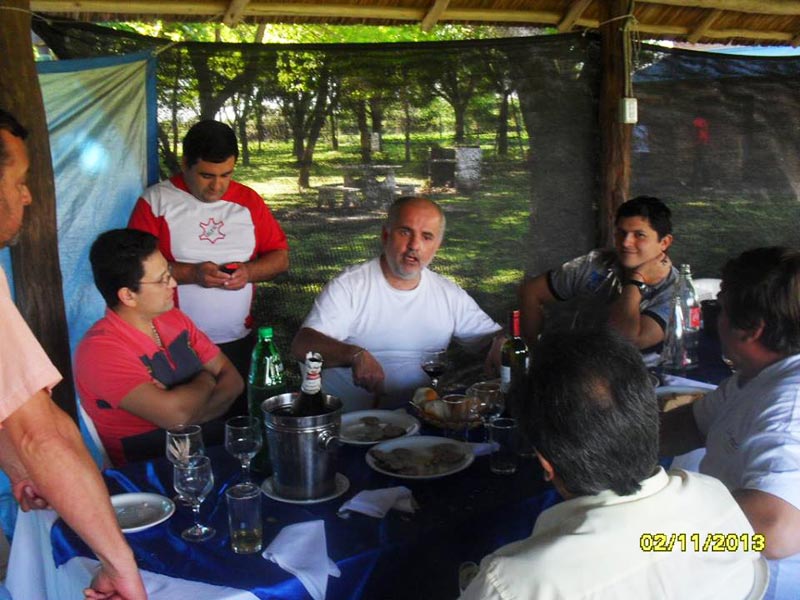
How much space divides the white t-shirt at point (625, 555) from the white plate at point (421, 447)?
2.24 feet

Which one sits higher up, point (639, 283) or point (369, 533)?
point (639, 283)

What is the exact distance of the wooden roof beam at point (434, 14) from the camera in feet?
14.6

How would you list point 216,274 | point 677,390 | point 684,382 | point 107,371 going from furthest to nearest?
1. point 216,274
2. point 684,382
3. point 677,390
4. point 107,371

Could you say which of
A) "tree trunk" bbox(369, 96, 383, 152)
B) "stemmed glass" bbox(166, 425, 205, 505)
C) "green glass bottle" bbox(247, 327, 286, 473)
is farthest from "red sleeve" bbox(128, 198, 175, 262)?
"stemmed glass" bbox(166, 425, 205, 505)

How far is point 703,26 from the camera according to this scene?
208 inches

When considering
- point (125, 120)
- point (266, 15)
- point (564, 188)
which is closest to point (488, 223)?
point (564, 188)

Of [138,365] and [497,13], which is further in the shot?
[497,13]

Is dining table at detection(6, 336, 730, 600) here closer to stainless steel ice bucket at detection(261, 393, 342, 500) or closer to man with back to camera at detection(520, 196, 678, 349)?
stainless steel ice bucket at detection(261, 393, 342, 500)

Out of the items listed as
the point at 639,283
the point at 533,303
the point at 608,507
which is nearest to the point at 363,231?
the point at 533,303

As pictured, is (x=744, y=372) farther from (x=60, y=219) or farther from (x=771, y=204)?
(x=771, y=204)

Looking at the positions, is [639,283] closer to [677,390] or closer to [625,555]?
[677,390]

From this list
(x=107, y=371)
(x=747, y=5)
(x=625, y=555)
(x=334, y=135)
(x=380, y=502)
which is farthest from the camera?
(x=747, y=5)

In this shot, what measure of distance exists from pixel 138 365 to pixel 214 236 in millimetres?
1262
